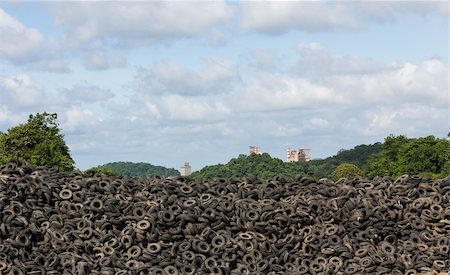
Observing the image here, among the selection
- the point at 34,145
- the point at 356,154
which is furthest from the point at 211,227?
the point at 356,154

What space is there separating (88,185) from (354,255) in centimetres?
652

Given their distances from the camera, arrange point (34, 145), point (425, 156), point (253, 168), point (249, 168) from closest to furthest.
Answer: point (34, 145)
point (425, 156)
point (253, 168)
point (249, 168)

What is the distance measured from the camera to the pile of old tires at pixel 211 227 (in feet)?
53.1

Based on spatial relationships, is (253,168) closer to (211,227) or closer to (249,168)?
(249,168)

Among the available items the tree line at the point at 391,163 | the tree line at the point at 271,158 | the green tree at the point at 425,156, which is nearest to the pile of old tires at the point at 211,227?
the tree line at the point at 271,158

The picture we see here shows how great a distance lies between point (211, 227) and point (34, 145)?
36097mm

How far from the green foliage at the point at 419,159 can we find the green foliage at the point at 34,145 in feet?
108

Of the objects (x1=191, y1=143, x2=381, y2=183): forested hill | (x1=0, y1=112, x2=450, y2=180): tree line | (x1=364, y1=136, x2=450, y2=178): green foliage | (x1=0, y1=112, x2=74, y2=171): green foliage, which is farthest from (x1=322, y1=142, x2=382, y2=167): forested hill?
(x1=0, y1=112, x2=74, y2=171): green foliage

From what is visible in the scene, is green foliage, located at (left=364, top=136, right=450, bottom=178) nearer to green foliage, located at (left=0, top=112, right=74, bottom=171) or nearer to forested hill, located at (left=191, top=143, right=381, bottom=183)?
forested hill, located at (left=191, top=143, right=381, bottom=183)

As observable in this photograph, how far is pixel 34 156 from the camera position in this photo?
49031mm

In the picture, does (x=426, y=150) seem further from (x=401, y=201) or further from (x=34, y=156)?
(x=401, y=201)

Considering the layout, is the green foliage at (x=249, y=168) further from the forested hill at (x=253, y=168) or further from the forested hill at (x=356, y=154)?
the forested hill at (x=356, y=154)

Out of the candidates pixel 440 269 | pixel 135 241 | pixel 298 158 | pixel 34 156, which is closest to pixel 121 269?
pixel 135 241

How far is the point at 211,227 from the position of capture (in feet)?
56.0
